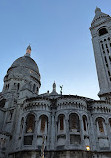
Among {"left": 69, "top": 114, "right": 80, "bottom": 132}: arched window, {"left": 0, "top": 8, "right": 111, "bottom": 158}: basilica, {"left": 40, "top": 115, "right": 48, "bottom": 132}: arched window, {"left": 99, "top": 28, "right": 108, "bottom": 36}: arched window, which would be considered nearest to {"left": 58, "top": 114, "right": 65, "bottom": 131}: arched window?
{"left": 0, "top": 8, "right": 111, "bottom": 158}: basilica

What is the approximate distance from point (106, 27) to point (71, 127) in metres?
36.6

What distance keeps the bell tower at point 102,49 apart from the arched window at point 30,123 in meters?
17.7

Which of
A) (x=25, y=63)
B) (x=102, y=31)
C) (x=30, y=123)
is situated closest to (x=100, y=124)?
Answer: (x=30, y=123)

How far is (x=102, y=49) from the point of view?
46406 millimetres

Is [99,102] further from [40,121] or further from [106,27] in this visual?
[106,27]

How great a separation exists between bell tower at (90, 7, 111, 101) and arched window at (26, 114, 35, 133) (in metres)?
17.7

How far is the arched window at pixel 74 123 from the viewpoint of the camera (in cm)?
2800

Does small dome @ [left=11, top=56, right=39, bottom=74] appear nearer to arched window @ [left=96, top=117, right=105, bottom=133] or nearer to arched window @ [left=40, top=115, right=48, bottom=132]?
arched window @ [left=40, top=115, right=48, bottom=132]

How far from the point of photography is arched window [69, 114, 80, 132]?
91.9 feet

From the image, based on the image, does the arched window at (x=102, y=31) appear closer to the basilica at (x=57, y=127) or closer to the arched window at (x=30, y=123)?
the basilica at (x=57, y=127)

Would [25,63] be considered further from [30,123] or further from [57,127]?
[57,127]

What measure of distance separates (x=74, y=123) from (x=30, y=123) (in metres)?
8.55

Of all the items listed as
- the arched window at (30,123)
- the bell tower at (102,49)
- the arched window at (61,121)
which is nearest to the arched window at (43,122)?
the arched window at (30,123)

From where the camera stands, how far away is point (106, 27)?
5016 centimetres
